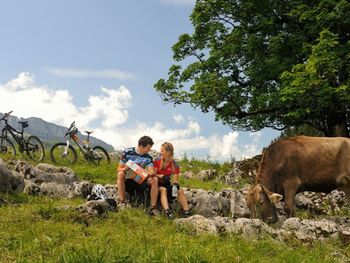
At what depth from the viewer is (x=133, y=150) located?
1134 cm

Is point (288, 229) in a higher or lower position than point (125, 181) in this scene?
lower

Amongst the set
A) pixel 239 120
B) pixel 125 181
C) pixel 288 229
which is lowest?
pixel 288 229

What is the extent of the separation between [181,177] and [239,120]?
8.71 meters

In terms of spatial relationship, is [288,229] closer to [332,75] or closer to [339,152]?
[339,152]

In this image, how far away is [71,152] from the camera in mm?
21641

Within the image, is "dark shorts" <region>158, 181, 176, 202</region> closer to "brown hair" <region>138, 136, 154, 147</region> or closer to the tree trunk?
"brown hair" <region>138, 136, 154, 147</region>

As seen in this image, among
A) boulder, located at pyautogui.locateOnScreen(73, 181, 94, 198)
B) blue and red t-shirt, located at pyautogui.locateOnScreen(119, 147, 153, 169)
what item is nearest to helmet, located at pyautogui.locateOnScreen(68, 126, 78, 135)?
boulder, located at pyautogui.locateOnScreen(73, 181, 94, 198)

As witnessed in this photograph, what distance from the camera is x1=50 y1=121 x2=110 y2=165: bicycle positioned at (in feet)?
69.4

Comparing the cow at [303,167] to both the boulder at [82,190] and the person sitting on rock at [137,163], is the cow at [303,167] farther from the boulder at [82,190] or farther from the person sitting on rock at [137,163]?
the boulder at [82,190]

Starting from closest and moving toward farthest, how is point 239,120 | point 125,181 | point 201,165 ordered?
point 125,181 < point 201,165 < point 239,120

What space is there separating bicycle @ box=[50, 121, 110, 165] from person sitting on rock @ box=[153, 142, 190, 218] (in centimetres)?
1079

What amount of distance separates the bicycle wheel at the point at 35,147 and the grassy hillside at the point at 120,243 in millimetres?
11735

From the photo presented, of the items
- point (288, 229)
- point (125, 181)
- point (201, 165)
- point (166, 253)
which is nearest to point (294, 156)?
point (288, 229)

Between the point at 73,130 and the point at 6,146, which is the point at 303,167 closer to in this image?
the point at 73,130
